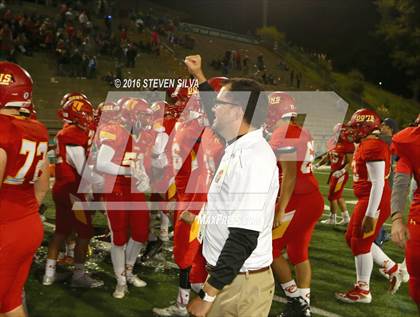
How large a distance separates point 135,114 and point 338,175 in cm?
519

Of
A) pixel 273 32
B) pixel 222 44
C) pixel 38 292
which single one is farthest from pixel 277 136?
pixel 273 32

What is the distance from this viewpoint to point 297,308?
4848 millimetres

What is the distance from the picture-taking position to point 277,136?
14.9 ft

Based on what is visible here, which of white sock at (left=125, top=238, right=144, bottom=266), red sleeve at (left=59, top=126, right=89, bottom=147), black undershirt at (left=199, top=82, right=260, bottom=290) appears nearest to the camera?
black undershirt at (left=199, top=82, right=260, bottom=290)

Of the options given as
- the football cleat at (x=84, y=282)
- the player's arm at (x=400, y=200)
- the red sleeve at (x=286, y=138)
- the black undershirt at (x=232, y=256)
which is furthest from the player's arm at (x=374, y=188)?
the black undershirt at (x=232, y=256)

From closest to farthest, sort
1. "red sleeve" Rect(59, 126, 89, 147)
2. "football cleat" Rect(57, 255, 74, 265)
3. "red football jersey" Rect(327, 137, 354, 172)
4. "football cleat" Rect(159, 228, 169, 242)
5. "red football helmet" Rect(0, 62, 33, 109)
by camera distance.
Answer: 1. "red football helmet" Rect(0, 62, 33, 109)
2. "red sleeve" Rect(59, 126, 89, 147)
3. "football cleat" Rect(57, 255, 74, 265)
4. "football cleat" Rect(159, 228, 169, 242)
5. "red football jersey" Rect(327, 137, 354, 172)

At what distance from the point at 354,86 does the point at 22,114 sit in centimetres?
3508

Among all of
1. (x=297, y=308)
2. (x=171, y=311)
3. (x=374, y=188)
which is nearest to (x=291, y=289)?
(x=297, y=308)

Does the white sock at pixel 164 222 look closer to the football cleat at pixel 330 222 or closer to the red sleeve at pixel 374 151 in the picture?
the red sleeve at pixel 374 151

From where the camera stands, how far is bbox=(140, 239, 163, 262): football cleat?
660 cm

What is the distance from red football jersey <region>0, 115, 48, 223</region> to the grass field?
72.6 inches

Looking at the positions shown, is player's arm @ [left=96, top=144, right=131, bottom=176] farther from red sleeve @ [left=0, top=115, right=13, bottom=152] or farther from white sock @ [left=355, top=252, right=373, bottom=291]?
white sock @ [left=355, top=252, right=373, bottom=291]

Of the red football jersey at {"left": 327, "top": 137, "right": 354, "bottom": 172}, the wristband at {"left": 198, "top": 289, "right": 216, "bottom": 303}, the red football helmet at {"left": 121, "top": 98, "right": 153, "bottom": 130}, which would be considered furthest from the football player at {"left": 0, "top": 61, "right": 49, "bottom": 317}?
the red football jersey at {"left": 327, "top": 137, "right": 354, "bottom": 172}

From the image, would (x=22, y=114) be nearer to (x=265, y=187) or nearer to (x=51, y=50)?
(x=265, y=187)
